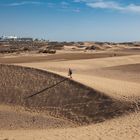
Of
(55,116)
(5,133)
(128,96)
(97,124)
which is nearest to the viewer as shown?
(5,133)

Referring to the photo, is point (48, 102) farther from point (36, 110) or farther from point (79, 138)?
point (79, 138)

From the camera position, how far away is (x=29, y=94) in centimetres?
2458

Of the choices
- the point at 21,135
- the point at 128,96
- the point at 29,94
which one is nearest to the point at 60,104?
the point at 29,94

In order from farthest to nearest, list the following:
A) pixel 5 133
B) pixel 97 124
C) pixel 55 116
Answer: pixel 55 116 → pixel 97 124 → pixel 5 133

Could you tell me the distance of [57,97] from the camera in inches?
938

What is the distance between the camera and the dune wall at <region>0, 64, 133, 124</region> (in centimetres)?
2153

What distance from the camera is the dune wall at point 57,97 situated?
848 inches

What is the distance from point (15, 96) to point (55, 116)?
4180 millimetres

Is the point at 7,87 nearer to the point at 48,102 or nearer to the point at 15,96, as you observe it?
the point at 15,96

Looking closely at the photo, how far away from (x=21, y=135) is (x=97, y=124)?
4.46m

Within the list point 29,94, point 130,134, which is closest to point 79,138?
point 130,134

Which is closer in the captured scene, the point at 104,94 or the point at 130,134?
the point at 130,134

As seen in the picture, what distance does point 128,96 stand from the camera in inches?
916

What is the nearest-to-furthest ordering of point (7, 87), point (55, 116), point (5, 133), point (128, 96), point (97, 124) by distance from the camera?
point (5, 133), point (97, 124), point (55, 116), point (128, 96), point (7, 87)
